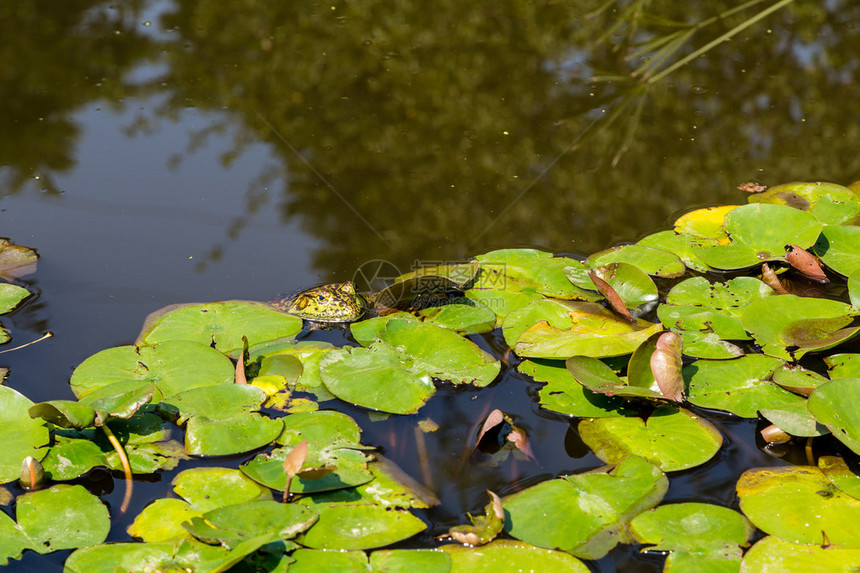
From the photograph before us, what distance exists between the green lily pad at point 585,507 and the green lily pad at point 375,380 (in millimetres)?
473

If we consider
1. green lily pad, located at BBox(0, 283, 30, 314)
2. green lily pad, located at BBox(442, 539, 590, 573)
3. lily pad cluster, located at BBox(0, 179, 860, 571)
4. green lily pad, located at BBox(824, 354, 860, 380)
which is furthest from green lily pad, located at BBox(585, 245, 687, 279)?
green lily pad, located at BBox(0, 283, 30, 314)

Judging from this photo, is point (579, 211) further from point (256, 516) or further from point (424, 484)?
point (256, 516)

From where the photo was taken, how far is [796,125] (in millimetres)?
3887

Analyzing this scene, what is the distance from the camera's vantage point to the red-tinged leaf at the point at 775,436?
2080 mm

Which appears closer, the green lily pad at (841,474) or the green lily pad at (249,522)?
the green lily pad at (249,522)

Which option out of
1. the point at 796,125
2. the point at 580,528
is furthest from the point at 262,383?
the point at 796,125

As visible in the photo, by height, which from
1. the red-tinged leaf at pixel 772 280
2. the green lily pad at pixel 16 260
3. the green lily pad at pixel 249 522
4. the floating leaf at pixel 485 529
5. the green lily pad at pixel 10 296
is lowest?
the floating leaf at pixel 485 529

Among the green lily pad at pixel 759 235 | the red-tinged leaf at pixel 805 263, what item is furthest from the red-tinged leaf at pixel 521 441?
the red-tinged leaf at pixel 805 263

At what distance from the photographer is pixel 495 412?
79.6 inches

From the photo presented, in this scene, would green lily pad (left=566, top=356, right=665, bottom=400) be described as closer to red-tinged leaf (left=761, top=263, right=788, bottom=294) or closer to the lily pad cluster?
the lily pad cluster

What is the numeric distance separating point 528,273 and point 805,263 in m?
1.11

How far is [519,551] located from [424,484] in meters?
0.37

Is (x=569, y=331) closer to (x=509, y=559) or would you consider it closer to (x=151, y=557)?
(x=509, y=559)

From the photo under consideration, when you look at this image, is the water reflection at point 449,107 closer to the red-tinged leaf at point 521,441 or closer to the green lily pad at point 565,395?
the green lily pad at point 565,395
